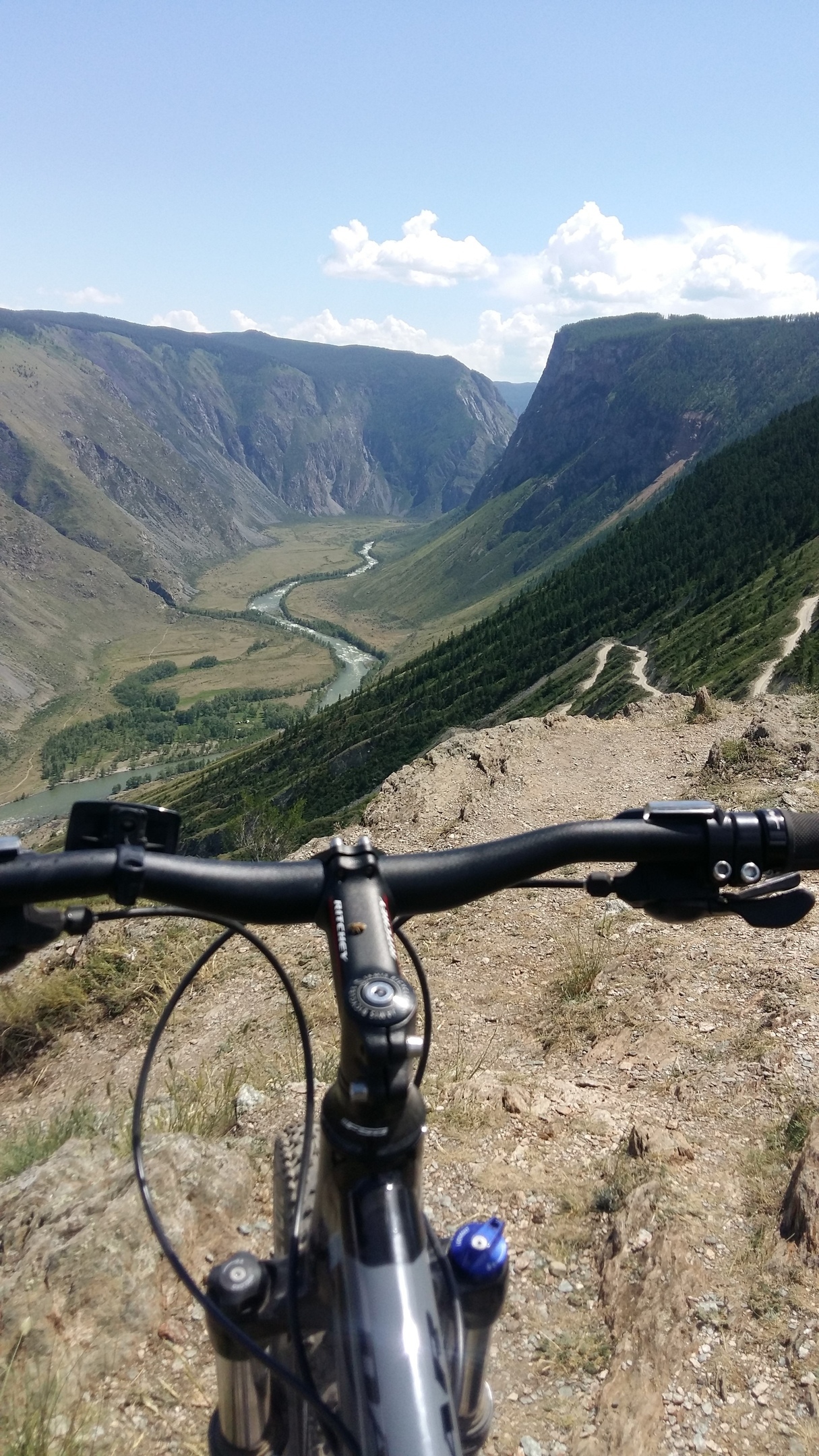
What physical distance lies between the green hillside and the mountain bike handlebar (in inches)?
2295

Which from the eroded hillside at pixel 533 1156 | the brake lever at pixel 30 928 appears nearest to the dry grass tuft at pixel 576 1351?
the eroded hillside at pixel 533 1156

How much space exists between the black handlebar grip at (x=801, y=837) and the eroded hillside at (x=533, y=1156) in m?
3.19

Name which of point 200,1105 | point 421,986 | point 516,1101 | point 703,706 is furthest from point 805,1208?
point 703,706

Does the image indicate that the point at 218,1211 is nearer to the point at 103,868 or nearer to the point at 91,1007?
the point at 103,868

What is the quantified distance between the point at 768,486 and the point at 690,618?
3371 cm

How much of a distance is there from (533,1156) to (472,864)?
167 inches

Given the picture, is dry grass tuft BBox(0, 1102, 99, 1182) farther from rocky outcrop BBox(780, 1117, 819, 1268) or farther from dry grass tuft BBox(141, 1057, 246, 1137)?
rocky outcrop BBox(780, 1117, 819, 1268)

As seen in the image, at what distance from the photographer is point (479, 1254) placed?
2.17 metres

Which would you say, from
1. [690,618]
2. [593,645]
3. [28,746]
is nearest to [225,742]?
[28,746]

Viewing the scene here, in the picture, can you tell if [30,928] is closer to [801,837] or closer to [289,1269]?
[289,1269]

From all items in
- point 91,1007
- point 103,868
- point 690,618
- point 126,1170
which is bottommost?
point 690,618

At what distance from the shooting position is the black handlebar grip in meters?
2.51

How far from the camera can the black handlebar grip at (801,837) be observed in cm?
251

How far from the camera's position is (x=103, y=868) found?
2.22 metres
